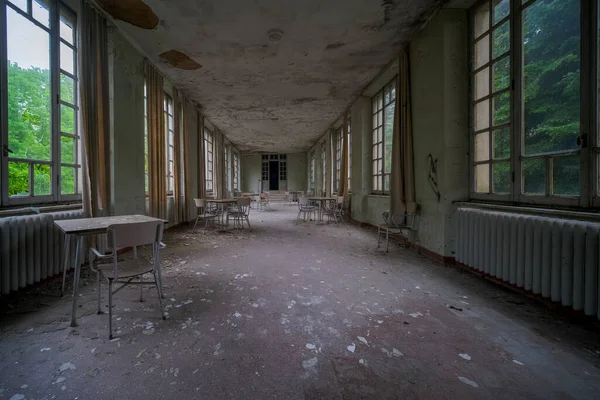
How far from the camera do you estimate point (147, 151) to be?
17.1ft

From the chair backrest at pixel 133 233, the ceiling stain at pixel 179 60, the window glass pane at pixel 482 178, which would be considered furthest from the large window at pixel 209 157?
the window glass pane at pixel 482 178

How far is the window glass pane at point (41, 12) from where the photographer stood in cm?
293

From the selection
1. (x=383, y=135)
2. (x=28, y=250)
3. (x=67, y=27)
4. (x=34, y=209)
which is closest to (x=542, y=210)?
(x=383, y=135)

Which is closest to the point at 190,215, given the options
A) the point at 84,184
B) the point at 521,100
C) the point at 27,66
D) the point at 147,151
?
the point at 147,151

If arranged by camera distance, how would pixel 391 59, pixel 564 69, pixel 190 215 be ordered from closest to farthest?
pixel 564 69
pixel 391 59
pixel 190 215

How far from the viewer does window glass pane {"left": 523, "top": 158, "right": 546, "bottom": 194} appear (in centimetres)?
259

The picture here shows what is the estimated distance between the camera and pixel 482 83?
3.37 meters

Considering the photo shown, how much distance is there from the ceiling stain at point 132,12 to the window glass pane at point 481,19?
455 cm

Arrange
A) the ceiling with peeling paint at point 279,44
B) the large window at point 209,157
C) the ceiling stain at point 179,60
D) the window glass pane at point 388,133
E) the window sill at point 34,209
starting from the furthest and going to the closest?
the large window at point 209,157 < the window glass pane at point 388,133 < the ceiling stain at point 179,60 < the ceiling with peeling paint at point 279,44 < the window sill at point 34,209

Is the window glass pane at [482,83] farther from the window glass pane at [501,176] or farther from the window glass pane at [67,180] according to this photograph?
the window glass pane at [67,180]

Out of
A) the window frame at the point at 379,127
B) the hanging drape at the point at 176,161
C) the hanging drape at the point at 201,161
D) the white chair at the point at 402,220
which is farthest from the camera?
the hanging drape at the point at 201,161

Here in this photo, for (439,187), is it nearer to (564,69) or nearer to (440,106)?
(440,106)

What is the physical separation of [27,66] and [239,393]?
3.94 meters

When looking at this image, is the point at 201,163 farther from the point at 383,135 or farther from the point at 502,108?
→ the point at 502,108
